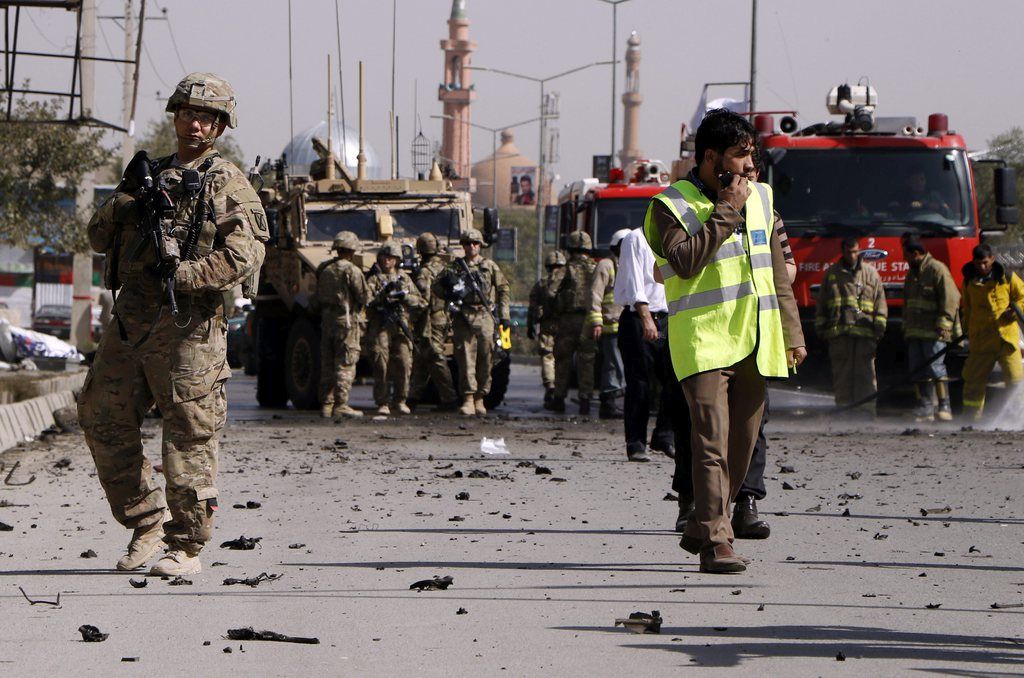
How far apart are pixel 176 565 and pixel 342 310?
1101 centimetres

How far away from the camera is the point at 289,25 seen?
2234 centimetres

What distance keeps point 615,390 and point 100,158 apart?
743 inches

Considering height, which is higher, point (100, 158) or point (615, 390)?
point (100, 158)

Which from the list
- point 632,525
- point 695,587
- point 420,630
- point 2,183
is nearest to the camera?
point 420,630

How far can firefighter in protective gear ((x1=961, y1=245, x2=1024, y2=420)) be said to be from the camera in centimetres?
1606

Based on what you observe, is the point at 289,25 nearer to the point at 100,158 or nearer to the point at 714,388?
the point at 100,158

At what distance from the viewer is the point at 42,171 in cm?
3231

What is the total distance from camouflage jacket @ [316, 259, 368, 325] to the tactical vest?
35.9ft

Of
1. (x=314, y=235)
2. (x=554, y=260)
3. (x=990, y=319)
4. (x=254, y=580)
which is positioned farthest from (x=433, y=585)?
(x=554, y=260)

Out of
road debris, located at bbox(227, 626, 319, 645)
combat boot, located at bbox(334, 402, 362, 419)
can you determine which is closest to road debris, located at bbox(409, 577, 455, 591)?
road debris, located at bbox(227, 626, 319, 645)

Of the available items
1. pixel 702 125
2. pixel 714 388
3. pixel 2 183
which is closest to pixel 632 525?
pixel 714 388

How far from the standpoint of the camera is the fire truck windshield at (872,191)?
55.2 ft

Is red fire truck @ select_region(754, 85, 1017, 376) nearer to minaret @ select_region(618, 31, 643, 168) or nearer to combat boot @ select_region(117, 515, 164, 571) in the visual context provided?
combat boot @ select_region(117, 515, 164, 571)

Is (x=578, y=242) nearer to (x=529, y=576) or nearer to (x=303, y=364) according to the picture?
(x=303, y=364)
